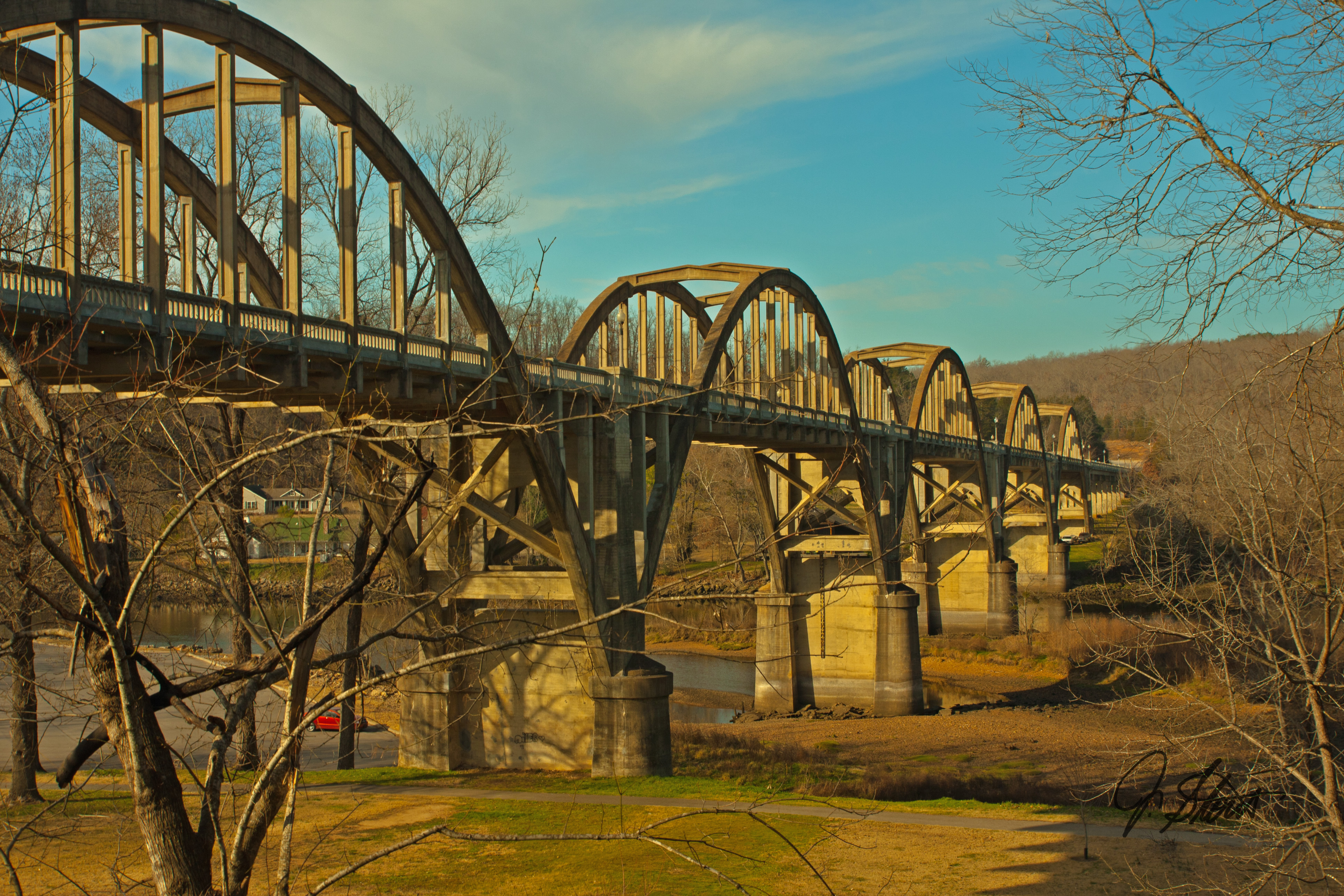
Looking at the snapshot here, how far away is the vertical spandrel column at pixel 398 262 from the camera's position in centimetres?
1644

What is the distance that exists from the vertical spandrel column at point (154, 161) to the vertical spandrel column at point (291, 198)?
1823 millimetres

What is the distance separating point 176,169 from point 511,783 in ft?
42.8

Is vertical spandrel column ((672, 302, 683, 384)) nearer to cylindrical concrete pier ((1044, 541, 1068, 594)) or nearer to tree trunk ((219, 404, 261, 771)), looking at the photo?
tree trunk ((219, 404, 261, 771))

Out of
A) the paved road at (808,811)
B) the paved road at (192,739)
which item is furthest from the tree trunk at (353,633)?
the paved road at (192,739)

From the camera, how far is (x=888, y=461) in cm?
4375

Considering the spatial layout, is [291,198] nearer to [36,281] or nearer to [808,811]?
[36,281]

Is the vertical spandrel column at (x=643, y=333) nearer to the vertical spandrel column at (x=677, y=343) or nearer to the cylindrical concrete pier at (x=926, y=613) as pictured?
the vertical spandrel column at (x=677, y=343)

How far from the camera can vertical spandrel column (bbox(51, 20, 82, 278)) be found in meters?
10.5

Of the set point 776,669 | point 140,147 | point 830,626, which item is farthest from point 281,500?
point 830,626

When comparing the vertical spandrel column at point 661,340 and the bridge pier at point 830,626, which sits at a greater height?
the vertical spandrel column at point 661,340

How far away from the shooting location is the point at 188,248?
13.6 m

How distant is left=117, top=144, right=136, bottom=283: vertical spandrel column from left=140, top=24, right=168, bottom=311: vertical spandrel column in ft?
0.64

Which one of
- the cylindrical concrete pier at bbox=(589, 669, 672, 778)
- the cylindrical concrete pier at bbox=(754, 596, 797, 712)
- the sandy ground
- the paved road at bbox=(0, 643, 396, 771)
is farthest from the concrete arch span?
the cylindrical concrete pier at bbox=(754, 596, 797, 712)

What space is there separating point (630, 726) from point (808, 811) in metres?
4.30
